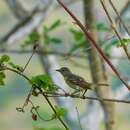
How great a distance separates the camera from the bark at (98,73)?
1.34 m

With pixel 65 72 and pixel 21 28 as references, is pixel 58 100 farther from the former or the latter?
pixel 65 72

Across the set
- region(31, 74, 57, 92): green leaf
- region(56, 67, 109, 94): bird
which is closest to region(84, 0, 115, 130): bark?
region(56, 67, 109, 94): bird

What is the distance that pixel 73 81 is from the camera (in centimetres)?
108

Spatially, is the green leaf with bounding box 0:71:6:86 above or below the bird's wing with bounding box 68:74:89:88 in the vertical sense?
below

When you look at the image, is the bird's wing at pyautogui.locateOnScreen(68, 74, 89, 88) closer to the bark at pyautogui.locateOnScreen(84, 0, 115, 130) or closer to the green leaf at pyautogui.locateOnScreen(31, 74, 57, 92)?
the green leaf at pyautogui.locateOnScreen(31, 74, 57, 92)

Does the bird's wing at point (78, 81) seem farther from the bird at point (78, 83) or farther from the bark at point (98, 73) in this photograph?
the bark at point (98, 73)

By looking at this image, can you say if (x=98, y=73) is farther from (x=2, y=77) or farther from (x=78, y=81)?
(x=2, y=77)

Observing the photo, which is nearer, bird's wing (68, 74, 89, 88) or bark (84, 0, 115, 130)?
bird's wing (68, 74, 89, 88)

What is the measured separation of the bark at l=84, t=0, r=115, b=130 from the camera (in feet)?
4.39

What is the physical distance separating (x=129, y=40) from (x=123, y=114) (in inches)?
163

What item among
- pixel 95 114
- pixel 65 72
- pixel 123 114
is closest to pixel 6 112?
pixel 123 114

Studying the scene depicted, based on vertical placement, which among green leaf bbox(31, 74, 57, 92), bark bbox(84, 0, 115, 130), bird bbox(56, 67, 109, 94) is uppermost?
bark bbox(84, 0, 115, 130)

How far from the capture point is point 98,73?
1528 mm

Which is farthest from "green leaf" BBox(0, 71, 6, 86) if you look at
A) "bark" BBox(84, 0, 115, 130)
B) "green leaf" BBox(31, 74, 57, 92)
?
"bark" BBox(84, 0, 115, 130)
